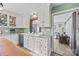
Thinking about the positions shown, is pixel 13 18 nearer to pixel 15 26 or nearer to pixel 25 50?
pixel 15 26

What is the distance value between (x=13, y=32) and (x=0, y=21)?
0.75ft

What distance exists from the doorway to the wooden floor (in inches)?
16.2

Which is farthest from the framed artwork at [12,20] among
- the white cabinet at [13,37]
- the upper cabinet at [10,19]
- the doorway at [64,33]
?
the doorway at [64,33]

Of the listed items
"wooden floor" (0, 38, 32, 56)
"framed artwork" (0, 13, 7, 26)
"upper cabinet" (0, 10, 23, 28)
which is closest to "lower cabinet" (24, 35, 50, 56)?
"wooden floor" (0, 38, 32, 56)

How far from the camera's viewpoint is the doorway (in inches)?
59.1

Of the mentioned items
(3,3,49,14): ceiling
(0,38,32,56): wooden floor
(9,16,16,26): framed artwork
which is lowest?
(0,38,32,56): wooden floor

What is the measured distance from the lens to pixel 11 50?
155 centimetres

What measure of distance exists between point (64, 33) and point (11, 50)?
2.46 ft

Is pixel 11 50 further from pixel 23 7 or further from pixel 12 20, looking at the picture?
pixel 23 7

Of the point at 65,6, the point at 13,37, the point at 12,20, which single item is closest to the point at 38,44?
the point at 13,37


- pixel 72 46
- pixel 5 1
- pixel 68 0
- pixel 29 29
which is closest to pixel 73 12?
pixel 68 0

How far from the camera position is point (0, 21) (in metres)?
1.54

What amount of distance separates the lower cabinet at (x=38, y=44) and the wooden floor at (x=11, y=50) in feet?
0.28

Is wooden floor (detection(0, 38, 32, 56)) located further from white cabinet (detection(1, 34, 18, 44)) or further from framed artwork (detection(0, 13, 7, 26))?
framed artwork (detection(0, 13, 7, 26))
